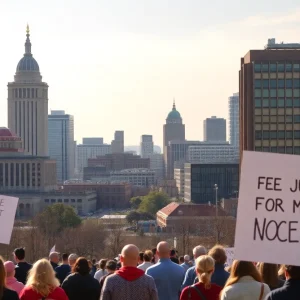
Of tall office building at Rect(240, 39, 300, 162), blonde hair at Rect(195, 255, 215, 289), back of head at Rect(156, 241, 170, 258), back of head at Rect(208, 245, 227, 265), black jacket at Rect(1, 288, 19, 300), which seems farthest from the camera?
tall office building at Rect(240, 39, 300, 162)

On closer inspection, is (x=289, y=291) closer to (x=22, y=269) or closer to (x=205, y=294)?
(x=205, y=294)

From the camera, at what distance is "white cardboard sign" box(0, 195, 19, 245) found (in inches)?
619

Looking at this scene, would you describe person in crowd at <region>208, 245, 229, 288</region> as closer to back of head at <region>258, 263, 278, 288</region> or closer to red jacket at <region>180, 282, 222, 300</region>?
red jacket at <region>180, 282, 222, 300</region>

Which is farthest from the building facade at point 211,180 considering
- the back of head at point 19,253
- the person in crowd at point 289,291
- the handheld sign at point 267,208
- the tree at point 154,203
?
the person in crowd at point 289,291

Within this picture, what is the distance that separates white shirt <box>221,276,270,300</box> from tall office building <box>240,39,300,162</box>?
73.2 m

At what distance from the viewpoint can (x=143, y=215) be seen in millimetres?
128750

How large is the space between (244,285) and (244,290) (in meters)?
0.06

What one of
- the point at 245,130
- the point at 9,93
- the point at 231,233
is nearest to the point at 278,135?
the point at 245,130

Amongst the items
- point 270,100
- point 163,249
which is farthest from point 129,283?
point 270,100

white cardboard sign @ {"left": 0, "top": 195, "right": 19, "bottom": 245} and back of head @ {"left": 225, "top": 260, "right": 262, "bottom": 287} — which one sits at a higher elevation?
white cardboard sign @ {"left": 0, "top": 195, "right": 19, "bottom": 245}

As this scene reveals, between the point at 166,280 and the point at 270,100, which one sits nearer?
the point at 166,280

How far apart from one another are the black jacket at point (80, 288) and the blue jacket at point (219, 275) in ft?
4.91

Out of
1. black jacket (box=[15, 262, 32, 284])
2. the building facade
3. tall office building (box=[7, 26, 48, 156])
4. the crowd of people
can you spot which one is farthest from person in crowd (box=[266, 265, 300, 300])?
tall office building (box=[7, 26, 48, 156])

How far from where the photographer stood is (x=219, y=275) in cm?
1433
